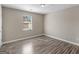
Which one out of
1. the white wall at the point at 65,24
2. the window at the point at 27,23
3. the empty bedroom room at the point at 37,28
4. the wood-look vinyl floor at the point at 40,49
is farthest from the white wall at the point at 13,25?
the white wall at the point at 65,24

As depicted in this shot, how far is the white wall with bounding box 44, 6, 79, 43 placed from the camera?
4.64 meters

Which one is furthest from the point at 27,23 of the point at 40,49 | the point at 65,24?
the point at 40,49

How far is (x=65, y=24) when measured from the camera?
5.42 m

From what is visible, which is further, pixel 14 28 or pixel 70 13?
pixel 14 28

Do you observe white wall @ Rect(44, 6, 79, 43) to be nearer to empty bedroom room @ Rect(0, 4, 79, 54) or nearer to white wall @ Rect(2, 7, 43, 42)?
empty bedroom room @ Rect(0, 4, 79, 54)

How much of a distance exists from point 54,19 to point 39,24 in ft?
5.73

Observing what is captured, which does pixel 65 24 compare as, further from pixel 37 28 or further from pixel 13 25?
pixel 13 25

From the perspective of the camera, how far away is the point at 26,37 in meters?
6.51

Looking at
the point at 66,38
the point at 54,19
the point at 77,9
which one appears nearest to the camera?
the point at 77,9

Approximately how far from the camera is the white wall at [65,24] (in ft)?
15.2

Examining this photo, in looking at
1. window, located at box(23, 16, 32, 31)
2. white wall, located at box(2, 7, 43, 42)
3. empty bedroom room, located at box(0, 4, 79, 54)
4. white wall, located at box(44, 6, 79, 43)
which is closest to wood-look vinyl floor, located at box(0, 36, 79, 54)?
empty bedroom room, located at box(0, 4, 79, 54)
